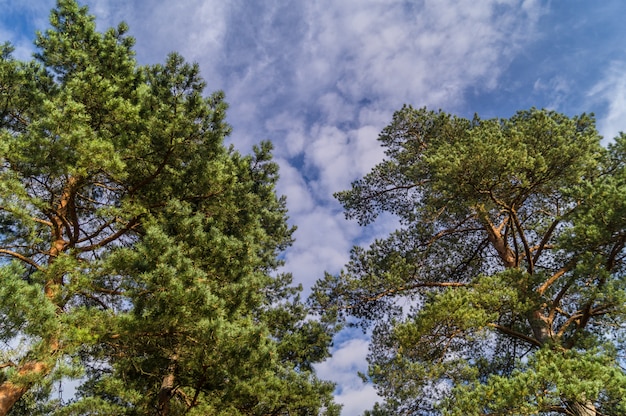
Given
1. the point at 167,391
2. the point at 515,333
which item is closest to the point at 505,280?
the point at 515,333

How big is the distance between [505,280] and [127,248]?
302 inches

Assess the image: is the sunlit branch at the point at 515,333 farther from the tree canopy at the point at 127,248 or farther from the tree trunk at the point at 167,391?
the tree trunk at the point at 167,391

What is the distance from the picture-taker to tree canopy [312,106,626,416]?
5801 mm

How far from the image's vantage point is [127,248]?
6438 millimetres

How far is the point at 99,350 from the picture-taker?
7.68 m

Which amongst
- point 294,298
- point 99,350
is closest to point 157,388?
point 99,350

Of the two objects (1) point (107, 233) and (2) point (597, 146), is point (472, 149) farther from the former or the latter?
(1) point (107, 233)

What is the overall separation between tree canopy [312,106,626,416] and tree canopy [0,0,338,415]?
2.24 m

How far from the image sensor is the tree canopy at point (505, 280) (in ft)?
19.0

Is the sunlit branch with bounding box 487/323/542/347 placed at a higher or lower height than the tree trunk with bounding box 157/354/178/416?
higher

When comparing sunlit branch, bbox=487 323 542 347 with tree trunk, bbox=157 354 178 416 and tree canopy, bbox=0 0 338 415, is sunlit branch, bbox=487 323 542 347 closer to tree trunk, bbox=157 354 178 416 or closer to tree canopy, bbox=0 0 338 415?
tree canopy, bbox=0 0 338 415

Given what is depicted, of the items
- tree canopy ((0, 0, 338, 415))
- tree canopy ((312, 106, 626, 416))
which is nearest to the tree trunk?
tree canopy ((0, 0, 338, 415))

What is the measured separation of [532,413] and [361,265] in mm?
5764

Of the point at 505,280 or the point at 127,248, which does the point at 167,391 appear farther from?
the point at 505,280
